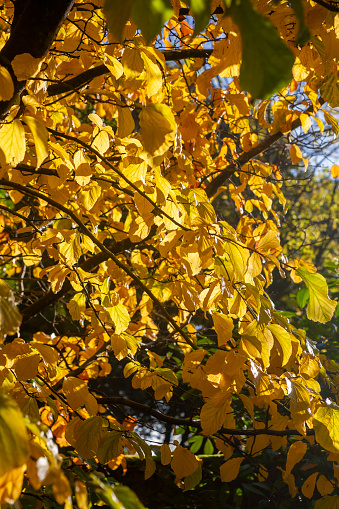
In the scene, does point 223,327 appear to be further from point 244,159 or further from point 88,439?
point 244,159

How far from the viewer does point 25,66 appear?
888mm

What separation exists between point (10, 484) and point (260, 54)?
1.84 ft

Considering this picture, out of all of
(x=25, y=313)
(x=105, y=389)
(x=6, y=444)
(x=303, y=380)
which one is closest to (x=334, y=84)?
(x=303, y=380)

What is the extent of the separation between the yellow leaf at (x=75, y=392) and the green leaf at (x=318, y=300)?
687 millimetres

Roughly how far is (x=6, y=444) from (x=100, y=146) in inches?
39.8

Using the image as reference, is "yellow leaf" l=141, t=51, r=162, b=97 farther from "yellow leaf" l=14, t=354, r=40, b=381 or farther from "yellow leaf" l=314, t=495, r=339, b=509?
"yellow leaf" l=314, t=495, r=339, b=509

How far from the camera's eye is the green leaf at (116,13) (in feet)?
1.36

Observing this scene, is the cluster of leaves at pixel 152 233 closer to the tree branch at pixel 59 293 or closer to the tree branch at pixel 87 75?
the tree branch at pixel 87 75

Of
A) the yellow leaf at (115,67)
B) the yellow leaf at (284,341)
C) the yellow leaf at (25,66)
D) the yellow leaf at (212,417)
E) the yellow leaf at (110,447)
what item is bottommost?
the yellow leaf at (110,447)

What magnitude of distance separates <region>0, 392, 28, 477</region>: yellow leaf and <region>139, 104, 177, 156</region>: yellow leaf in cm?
49

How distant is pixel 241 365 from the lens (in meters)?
1.13

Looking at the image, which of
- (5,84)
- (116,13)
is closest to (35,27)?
(5,84)

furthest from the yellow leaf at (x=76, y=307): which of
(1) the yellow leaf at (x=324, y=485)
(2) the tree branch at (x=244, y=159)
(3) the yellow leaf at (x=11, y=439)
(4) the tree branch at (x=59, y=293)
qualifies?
(2) the tree branch at (x=244, y=159)

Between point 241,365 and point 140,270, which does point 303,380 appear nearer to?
point 241,365
